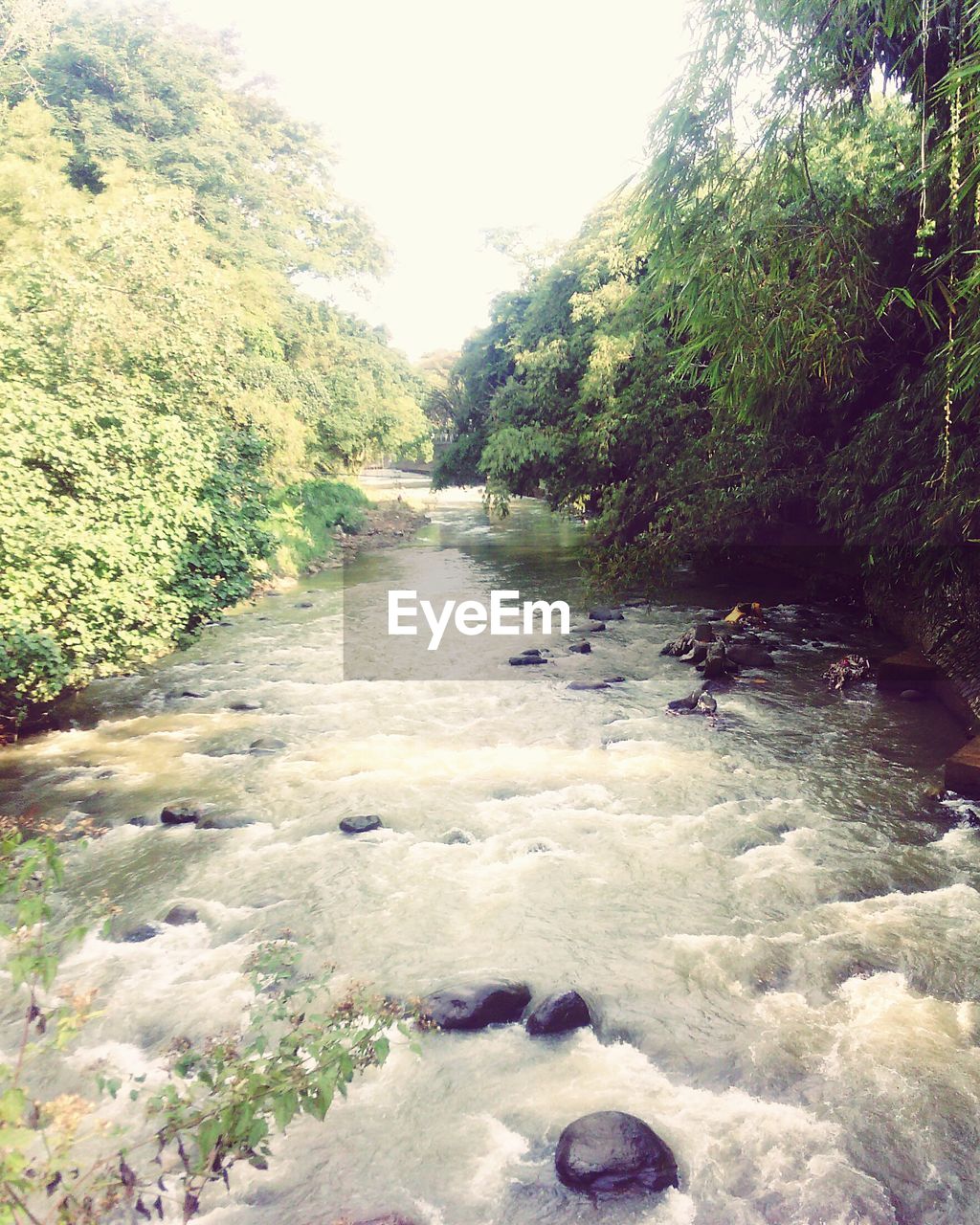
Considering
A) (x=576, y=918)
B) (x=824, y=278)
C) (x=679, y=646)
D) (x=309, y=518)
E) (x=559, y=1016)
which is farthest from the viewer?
(x=309, y=518)

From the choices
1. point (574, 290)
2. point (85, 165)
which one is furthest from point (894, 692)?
point (85, 165)

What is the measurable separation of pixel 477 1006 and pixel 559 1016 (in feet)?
1.61

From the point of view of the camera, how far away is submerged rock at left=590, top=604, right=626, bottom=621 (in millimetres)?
16203

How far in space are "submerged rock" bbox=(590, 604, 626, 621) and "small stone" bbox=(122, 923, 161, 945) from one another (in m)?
11.3

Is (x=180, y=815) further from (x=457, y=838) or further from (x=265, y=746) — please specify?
(x=457, y=838)

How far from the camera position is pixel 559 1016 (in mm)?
4863

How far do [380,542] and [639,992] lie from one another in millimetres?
24335

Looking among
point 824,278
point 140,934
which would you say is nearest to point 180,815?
point 140,934

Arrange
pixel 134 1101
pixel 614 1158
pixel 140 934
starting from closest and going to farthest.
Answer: pixel 134 1101, pixel 614 1158, pixel 140 934

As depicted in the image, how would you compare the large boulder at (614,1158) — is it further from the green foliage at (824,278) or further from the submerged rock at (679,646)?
the submerged rock at (679,646)

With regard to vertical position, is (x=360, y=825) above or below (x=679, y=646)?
below

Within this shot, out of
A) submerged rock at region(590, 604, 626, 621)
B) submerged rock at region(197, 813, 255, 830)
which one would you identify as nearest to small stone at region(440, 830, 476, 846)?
submerged rock at region(197, 813, 255, 830)

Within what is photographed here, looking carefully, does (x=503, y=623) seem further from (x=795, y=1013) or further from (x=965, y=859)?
(x=795, y=1013)

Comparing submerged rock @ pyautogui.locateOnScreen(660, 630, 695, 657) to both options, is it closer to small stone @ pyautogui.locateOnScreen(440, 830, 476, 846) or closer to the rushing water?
the rushing water
